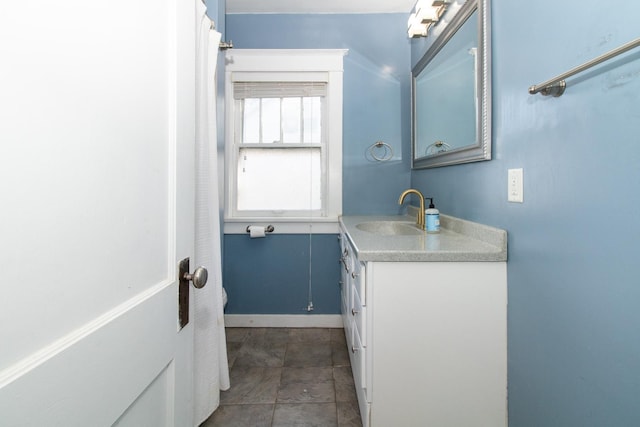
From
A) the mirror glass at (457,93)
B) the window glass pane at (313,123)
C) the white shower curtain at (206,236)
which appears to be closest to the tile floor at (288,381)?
the white shower curtain at (206,236)

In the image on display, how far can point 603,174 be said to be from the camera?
76cm

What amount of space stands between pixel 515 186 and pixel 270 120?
1890 mm

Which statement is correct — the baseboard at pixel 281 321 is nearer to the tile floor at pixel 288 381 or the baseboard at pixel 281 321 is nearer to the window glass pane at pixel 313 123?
the tile floor at pixel 288 381

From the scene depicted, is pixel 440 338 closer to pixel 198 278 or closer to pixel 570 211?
pixel 570 211

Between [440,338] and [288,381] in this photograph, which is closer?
[440,338]

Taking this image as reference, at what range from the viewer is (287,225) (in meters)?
2.45

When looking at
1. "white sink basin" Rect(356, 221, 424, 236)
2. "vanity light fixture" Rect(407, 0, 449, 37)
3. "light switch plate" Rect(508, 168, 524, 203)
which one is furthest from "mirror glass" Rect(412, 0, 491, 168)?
"white sink basin" Rect(356, 221, 424, 236)

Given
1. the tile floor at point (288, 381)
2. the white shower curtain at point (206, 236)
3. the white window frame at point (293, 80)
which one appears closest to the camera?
the white shower curtain at point (206, 236)

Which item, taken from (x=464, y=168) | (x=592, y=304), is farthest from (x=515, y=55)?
(x=592, y=304)

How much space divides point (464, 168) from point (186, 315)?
4.60ft

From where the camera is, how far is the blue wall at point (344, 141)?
7.88ft

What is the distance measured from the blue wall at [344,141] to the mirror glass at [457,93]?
0.91ft

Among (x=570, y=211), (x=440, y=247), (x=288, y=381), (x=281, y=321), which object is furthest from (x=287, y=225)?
(x=570, y=211)

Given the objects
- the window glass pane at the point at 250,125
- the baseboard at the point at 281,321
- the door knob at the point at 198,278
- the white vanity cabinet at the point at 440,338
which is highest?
the window glass pane at the point at 250,125
